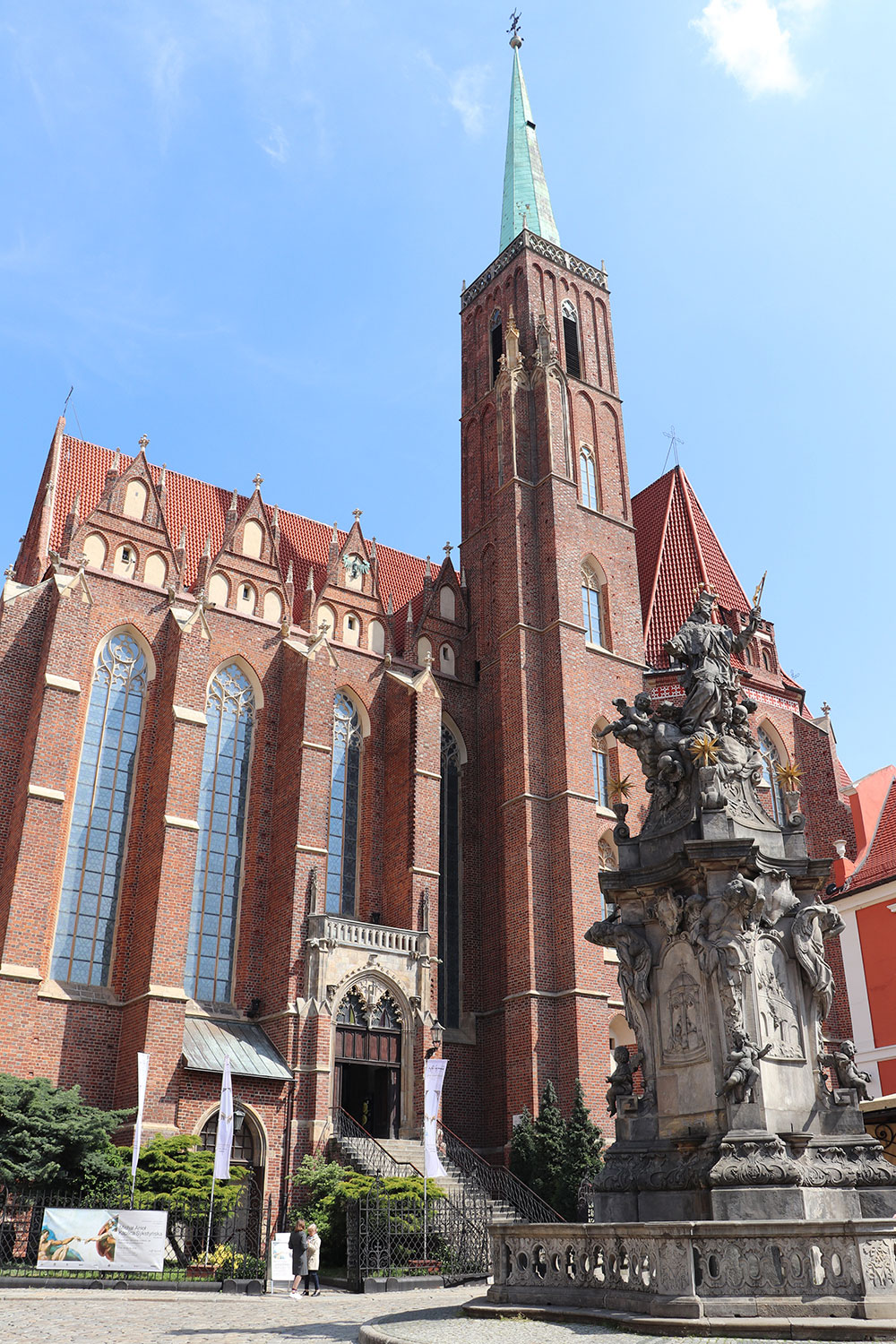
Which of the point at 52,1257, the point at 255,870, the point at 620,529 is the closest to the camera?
the point at 52,1257

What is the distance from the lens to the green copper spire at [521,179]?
38.6m

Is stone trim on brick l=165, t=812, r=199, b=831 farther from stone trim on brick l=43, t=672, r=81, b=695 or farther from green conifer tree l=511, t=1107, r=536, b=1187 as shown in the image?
green conifer tree l=511, t=1107, r=536, b=1187

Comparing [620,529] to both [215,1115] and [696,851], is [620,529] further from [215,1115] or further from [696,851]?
[696,851]

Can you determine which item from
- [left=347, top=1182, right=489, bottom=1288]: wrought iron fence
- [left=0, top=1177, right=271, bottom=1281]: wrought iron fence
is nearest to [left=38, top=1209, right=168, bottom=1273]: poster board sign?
[left=0, top=1177, right=271, bottom=1281]: wrought iron fence

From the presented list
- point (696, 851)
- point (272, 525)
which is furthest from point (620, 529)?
point (696, 851)

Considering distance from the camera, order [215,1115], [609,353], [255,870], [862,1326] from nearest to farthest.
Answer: [862,1326]
[215,1115]
[255,870]
[609,353]

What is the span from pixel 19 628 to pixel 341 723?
8.40 metres

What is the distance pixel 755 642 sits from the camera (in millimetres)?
34906

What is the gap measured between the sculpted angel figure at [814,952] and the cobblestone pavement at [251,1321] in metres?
4.09

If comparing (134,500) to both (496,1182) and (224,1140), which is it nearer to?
(224,1140)

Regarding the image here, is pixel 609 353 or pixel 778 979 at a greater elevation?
pixel 609 353

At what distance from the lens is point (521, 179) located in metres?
40.2

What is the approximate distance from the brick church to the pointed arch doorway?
72 mm

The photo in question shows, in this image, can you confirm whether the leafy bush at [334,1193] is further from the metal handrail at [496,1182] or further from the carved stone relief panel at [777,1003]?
the carved stone relief panel at [777,1003]
